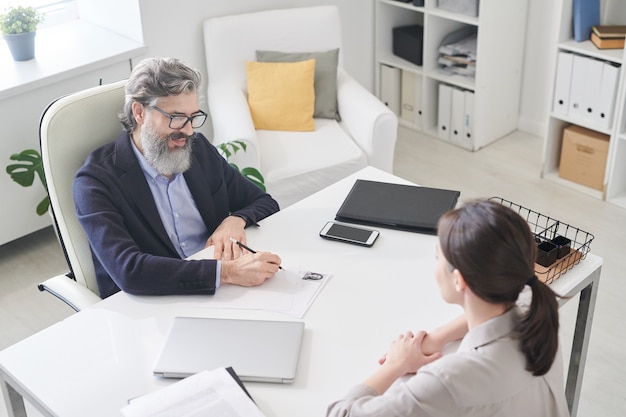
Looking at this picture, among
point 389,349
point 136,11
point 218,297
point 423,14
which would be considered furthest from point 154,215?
point 423,14

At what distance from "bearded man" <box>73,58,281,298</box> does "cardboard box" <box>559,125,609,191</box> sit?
2052mm

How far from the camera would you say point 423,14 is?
4.80 m

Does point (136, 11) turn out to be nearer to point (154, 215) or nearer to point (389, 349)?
point (154, 215)

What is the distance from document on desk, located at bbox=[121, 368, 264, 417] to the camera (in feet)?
5.21

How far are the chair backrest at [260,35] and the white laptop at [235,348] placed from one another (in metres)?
2.23

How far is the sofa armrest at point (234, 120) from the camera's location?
3.35 metres

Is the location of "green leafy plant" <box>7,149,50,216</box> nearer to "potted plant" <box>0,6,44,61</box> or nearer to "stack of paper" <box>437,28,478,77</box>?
"potted plant" <box>0,6,44,61</box>

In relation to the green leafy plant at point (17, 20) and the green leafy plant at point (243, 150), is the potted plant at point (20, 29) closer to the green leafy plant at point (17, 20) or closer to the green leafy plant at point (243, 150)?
the green leafy plant at point (17, 20)

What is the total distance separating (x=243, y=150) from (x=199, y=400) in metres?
1.83

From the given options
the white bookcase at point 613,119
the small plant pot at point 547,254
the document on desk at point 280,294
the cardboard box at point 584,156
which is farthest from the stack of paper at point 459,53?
the document on desk at point 280,294

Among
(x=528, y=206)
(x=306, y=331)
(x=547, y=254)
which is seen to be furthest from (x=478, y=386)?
(x=528, y=206)

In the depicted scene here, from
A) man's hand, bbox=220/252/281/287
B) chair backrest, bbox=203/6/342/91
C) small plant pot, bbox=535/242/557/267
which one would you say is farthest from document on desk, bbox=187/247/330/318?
chair backrest, bbox=203/6/342/91

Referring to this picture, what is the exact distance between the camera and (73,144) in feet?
7.45

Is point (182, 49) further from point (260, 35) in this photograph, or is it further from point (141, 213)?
point (141, 213)
